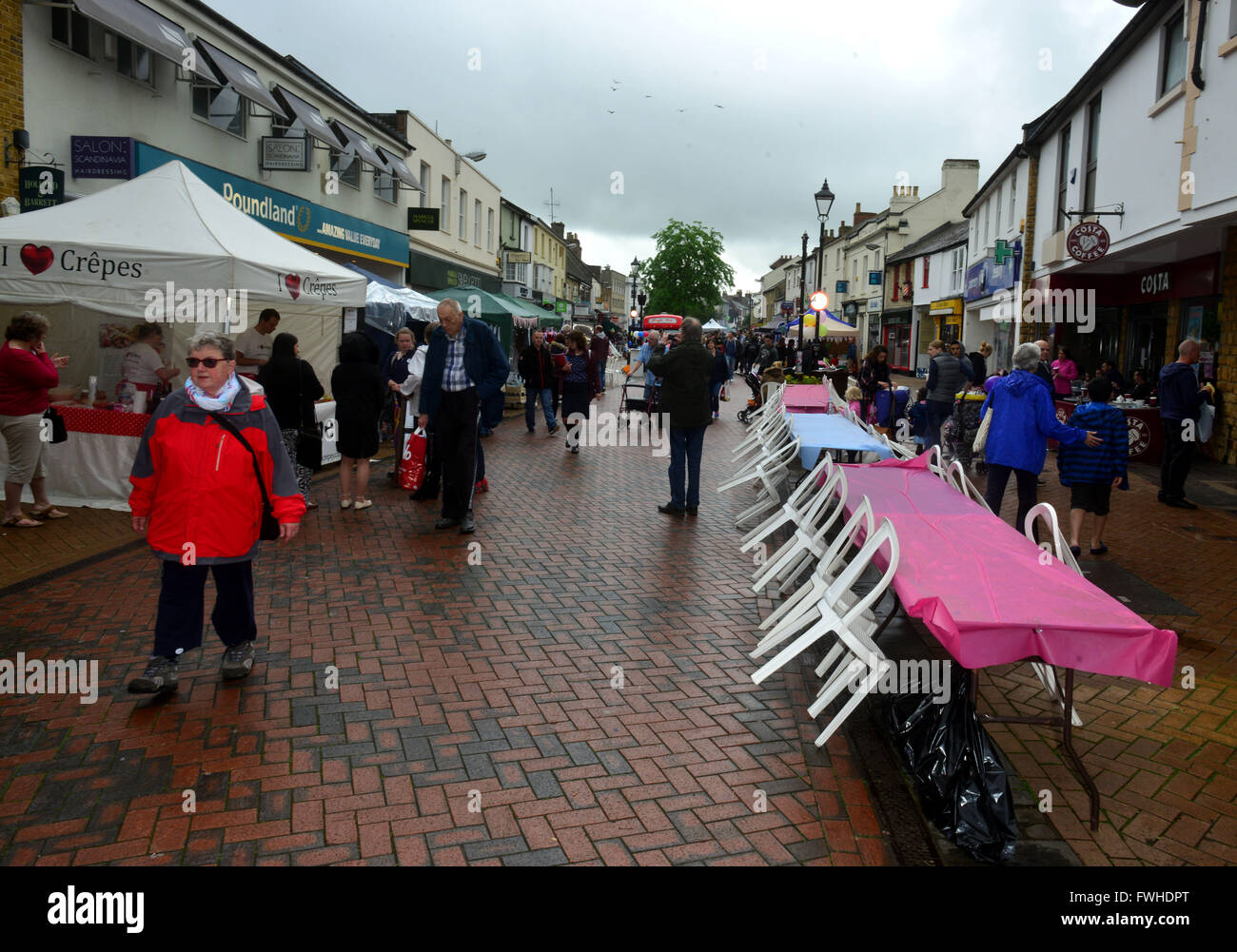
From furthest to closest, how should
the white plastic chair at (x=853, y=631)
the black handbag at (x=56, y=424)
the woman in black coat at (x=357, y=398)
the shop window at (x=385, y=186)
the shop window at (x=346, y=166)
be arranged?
the shop window at (x=385, y=186)
the shop window at (x=346, y=166)
the woman in black coat at (x=357, y=398)
the black handbag at (x=56, y=424)
the white plastic chair at (x=853, y=631)

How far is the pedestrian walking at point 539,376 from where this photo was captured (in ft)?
50.2

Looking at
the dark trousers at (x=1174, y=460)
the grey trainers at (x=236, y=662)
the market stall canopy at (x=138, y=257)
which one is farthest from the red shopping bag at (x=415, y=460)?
the dark trousers at (x=1174, y=460)

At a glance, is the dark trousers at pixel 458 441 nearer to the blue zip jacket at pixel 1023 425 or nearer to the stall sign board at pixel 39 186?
the blue zip jacket at pixel 1023 425

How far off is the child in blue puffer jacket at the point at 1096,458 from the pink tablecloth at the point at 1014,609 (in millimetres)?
3512

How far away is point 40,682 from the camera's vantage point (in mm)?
4523

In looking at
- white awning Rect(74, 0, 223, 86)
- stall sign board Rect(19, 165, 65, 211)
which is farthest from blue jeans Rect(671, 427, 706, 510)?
white awning Rect(74, 0, 223, 86)

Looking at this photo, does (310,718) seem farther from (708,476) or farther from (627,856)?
(708,476)

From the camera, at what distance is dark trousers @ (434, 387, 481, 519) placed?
8109 mm

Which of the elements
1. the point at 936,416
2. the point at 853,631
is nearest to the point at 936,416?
the point at 936,416

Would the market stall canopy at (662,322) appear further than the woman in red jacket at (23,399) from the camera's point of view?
Yes

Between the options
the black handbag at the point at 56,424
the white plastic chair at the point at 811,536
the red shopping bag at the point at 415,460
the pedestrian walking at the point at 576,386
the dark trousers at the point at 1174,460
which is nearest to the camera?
the white plastic chair at the point at 811,536

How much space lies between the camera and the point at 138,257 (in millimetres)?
8250

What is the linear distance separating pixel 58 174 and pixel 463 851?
1008 cm

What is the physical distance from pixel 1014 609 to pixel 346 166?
64.3 ft
